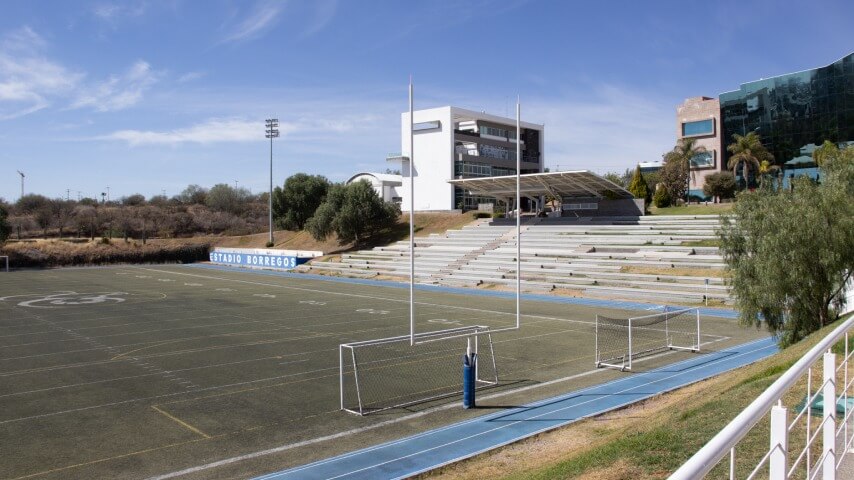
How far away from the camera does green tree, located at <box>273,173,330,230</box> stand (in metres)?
82.7

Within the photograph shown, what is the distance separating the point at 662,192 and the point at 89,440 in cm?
6154

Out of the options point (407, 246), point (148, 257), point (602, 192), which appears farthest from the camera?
point (148, 257)

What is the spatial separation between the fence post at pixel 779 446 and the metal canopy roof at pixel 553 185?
50.4 meters

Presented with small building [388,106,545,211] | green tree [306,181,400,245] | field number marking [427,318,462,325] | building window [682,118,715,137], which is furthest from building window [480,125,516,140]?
field number marking [427,318,462,325]

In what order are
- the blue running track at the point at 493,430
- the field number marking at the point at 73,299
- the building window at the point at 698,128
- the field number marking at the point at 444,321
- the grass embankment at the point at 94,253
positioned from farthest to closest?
the building window at the point at 698,128, the grass embankment at the point at 94,253, the field number marking at the point at 73,299, the field number marking at the point at 444,321, the blue running track at the point at 493,430

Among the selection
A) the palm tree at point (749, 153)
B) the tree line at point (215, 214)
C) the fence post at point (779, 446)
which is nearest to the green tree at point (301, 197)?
the tree line at point (215, 214)

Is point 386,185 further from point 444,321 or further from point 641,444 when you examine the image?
point 641,444

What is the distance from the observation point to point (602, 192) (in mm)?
57438

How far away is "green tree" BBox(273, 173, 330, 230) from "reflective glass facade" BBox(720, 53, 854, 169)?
51038 millimetres

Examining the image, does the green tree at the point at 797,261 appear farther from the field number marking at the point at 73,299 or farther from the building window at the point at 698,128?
the building window at the point at 698,128

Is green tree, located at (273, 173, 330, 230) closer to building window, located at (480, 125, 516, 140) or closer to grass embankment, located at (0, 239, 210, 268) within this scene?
grass embankment, located at (0, 239, 210, 268)

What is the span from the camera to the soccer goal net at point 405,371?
1497cm

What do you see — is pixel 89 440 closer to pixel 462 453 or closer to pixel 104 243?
pixel 462 453

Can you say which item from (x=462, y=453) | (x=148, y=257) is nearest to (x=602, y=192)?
(x=462, y=453)
